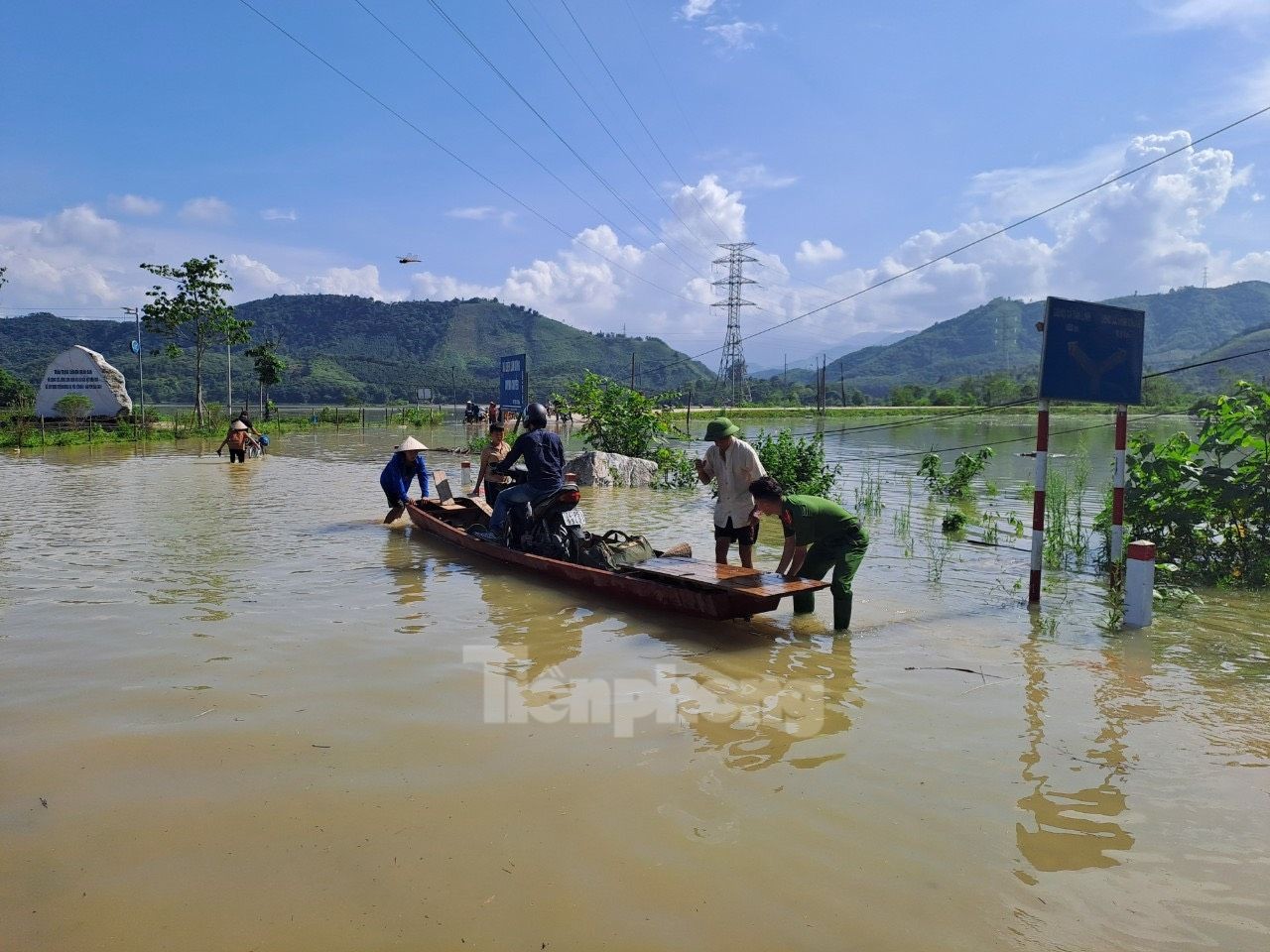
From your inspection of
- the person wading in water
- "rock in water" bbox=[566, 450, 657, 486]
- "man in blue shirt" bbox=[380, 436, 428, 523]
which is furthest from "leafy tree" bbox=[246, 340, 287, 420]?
the person wading in water

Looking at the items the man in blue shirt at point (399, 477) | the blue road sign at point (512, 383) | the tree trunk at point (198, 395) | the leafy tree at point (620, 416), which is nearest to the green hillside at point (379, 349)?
the tree trunk at point (198, 395)

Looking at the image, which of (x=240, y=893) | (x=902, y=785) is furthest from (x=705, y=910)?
(x=240, y=893)

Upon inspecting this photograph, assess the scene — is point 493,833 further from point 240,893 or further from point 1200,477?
point 1200,477

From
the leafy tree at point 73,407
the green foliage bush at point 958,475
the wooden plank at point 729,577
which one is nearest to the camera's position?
the wooden plank at point 729,577

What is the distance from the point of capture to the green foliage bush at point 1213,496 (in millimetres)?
→ 8469

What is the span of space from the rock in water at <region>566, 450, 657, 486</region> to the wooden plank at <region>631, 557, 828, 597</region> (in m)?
10.5

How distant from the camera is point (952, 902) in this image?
3125 mm

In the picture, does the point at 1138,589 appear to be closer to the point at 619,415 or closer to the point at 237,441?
the point at 619,415

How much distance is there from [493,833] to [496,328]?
178 m

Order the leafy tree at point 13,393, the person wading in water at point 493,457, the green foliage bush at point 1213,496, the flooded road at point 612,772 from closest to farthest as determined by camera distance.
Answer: the flooded road at point 612,772, the green foliage bush at point 1213,496, the person wading in water at point 493,457, the leafy tree at point 13,393

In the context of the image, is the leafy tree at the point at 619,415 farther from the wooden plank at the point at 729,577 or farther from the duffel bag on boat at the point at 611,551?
the wooden plank at the point at 729,577

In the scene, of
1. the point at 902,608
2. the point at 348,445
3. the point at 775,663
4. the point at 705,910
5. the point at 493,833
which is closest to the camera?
the point at 705,910

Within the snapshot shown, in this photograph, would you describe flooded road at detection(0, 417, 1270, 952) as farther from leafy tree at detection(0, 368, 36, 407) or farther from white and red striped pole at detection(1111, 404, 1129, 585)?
leafy tree at detection(0, 368, 36, 407)

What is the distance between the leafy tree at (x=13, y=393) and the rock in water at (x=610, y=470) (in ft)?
113
